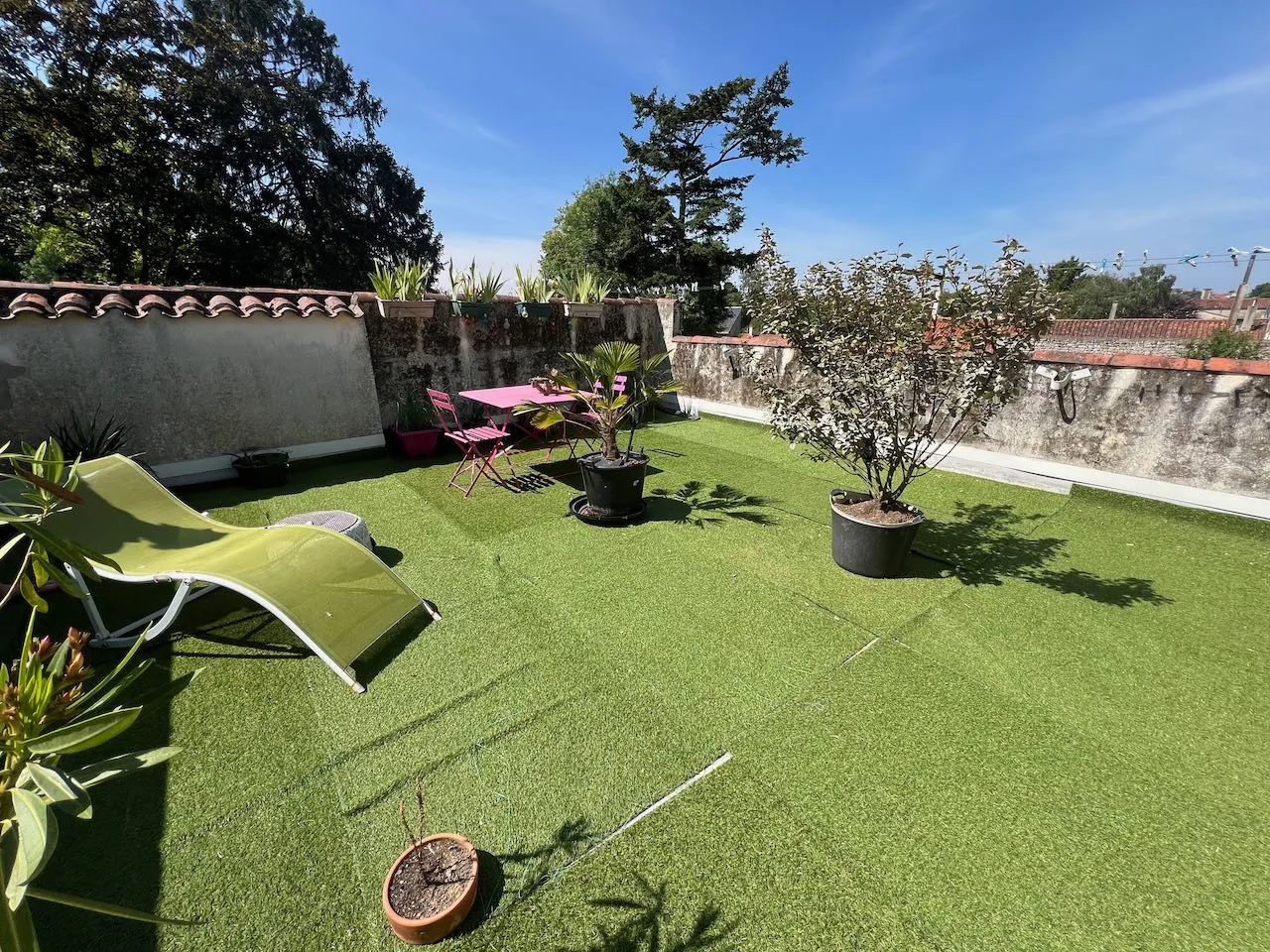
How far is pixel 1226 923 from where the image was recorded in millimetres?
1682

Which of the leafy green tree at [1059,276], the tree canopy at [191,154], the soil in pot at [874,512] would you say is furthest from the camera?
the tree canopy at [191,154]

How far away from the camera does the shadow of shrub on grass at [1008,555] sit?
355 centimetres

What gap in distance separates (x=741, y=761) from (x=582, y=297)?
7.57m

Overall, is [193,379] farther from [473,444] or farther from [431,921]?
[431,921]

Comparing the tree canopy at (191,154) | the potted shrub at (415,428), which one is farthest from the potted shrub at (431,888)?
the tree canopy at (191,154)

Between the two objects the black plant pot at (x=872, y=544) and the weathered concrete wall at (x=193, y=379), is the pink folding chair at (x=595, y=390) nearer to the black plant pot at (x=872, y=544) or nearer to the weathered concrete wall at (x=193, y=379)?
the black plant pot at (x=872, y=544)

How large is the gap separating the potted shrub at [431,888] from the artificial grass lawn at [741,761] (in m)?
0.12

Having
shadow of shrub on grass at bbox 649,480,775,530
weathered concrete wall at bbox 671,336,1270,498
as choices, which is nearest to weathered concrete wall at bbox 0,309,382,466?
shadow of shrub on grass at bbox 649,480,775,530

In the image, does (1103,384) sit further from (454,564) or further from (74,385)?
(74,385)

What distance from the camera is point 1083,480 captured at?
17.3 feet

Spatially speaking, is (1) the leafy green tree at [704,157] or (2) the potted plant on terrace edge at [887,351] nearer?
(2) the potted plant on terrace edge at [887,351]

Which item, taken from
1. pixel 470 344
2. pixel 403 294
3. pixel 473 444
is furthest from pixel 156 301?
pixel 473 444

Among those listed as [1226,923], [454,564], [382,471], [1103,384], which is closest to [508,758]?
[454,564]

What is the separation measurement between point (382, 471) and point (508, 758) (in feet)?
15.5
